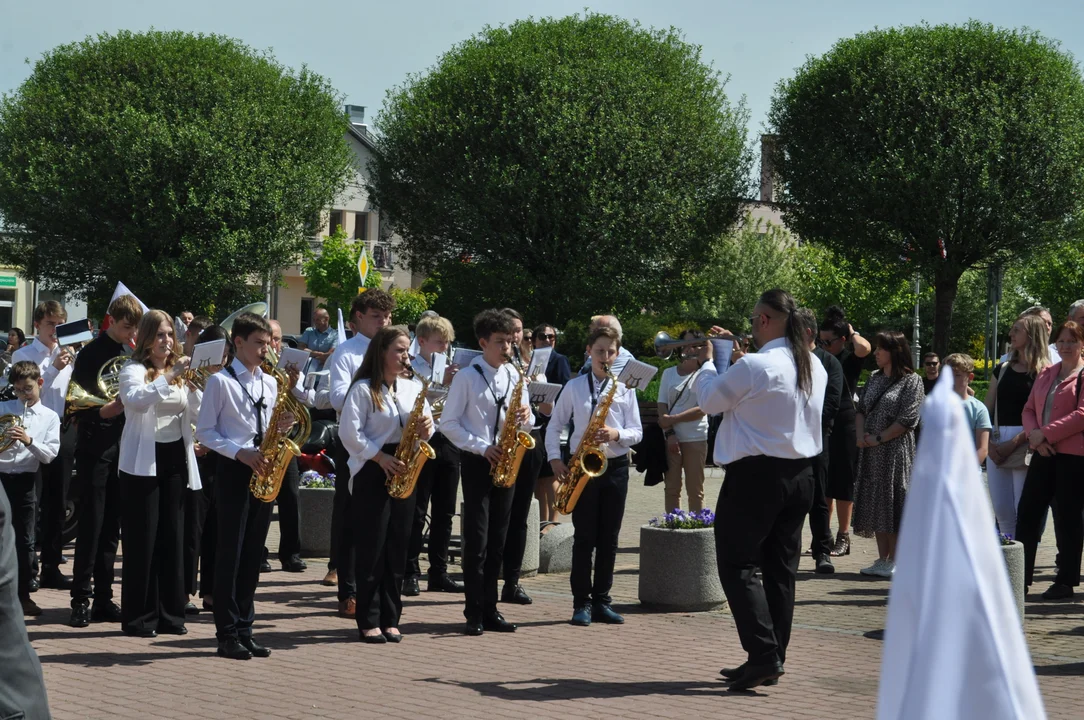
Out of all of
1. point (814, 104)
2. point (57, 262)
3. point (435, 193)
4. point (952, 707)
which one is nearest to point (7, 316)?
point (57, 262)

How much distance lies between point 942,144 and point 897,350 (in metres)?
27.9

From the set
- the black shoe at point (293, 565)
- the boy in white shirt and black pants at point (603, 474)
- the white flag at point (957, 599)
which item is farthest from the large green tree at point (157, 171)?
the white flag at point (957, 599)

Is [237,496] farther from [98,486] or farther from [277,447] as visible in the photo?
[98,486]

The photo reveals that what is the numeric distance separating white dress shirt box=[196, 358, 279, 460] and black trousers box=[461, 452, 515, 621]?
134cm

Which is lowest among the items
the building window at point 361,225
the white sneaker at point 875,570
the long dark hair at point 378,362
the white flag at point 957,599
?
the white sneaker at point 875,570

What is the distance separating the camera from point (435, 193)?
38.4 meters

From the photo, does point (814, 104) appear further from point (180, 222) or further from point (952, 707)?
point (952, 707)

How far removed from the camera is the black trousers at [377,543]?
7.95 metres

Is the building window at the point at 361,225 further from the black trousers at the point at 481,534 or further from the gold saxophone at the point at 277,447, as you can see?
the gold saxophone at the point at 277,447

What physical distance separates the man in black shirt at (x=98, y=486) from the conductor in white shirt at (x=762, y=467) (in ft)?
12.5

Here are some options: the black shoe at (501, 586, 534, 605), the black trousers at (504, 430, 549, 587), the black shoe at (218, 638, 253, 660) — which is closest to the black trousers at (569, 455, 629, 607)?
the black trousers at (504, 430, 549, 587)

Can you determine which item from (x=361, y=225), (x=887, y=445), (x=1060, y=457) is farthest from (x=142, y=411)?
(x=361, y=225)

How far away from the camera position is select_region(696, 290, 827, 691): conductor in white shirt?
6820 millimetres

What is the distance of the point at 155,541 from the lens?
322 inches
